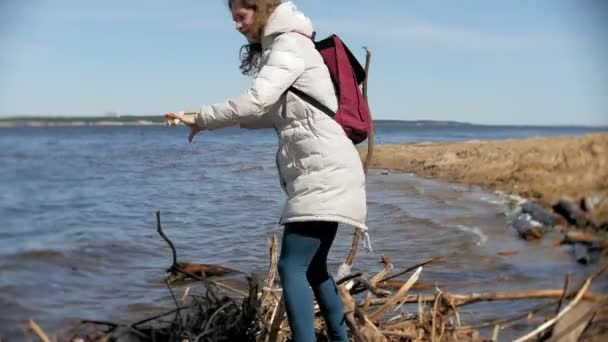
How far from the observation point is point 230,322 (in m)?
3.16

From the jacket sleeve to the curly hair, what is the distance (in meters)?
0.14

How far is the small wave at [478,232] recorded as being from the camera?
24.5 ft

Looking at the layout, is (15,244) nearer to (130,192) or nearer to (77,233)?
(77,233)

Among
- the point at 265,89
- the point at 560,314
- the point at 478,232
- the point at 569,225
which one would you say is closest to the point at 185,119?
the point at 265,89

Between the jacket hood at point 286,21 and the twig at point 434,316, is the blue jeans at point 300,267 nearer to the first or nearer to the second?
the twig at point 434,316

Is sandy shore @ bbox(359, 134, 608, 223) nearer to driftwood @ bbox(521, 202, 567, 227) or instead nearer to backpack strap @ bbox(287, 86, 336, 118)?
driftwood @ bbox(521, 202, 567, 227)

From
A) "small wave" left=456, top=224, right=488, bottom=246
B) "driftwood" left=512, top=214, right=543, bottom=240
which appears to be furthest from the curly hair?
"driftwood" left=512, top=214, right=543, bottom=240

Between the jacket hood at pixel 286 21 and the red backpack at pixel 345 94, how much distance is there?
14 centimetres

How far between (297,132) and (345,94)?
27 centimetres

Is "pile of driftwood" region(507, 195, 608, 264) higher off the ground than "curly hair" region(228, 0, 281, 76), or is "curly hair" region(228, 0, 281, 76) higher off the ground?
"curly hair" region(228, 0, 281, 76)

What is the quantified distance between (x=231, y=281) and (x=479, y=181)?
9.33 metres

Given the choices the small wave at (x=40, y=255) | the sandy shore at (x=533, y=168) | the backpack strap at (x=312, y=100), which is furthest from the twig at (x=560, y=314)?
the sandy shore at (x=533, y=168)

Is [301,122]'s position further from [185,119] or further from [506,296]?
[506,296]

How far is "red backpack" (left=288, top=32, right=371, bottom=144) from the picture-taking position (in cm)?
260
